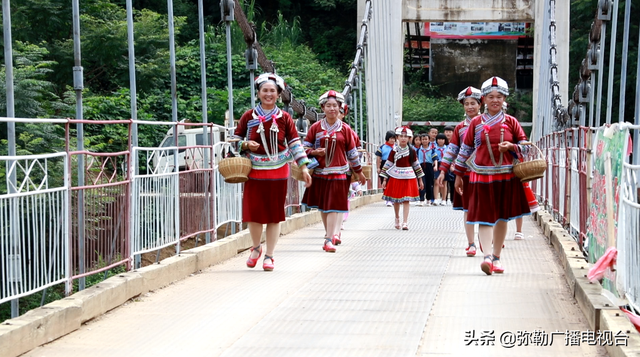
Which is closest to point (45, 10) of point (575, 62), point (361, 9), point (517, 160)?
point (361, 9)

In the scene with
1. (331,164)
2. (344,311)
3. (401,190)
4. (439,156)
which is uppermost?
(331,164)

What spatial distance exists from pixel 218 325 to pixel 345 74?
116ft

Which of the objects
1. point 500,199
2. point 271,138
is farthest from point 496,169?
point 271,138

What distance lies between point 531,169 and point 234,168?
2379mm

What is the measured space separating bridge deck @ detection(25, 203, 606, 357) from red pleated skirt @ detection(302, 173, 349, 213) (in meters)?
0.67

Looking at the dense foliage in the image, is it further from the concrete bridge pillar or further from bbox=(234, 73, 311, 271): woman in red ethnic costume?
bbox=(234, 73, 311, 271): woman in red ethnic costume

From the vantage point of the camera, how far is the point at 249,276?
8.27 meters

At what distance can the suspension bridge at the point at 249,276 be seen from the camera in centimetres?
544

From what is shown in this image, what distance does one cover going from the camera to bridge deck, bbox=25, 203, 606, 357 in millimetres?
5391

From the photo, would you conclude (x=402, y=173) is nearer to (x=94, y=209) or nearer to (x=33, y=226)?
(x=94, y=209)

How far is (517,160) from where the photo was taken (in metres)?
8.16

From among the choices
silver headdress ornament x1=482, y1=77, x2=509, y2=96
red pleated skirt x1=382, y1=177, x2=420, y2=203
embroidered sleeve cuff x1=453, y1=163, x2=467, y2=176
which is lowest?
red pleated skirt x1=382, y1=177, x2=420, y2=203

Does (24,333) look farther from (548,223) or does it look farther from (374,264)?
(548,223)

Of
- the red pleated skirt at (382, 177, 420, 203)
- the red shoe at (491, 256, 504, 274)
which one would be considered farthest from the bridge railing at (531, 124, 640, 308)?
the red pleated skirt at (382, 177, 420, 203)
